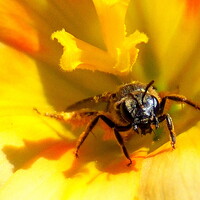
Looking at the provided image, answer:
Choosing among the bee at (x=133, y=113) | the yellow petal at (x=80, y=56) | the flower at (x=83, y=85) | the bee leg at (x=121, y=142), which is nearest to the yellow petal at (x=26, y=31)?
the flower at (x=83, y=85)

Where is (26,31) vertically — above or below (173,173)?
above

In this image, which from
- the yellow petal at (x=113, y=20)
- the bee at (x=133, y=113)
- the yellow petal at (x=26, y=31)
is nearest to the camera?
the bee at (x=133, y=113)

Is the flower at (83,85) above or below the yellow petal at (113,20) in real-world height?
below

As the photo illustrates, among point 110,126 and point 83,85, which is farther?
point 83,85

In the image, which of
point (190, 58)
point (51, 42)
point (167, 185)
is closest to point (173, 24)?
point (190, 58)

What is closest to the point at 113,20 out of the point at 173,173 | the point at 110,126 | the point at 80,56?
the point at 80,56

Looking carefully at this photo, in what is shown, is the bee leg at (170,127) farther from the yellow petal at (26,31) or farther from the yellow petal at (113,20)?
the yellow petal at (26,31)

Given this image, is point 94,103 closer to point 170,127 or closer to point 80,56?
point 80,56

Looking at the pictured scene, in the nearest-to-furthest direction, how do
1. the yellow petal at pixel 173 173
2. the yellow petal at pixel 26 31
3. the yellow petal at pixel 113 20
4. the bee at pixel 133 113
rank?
the yellow petal at pixel 173 173
the bee at pixel 133 113
the yellow petal at pixel 113 20
the yellow petal at pixel 26 31
